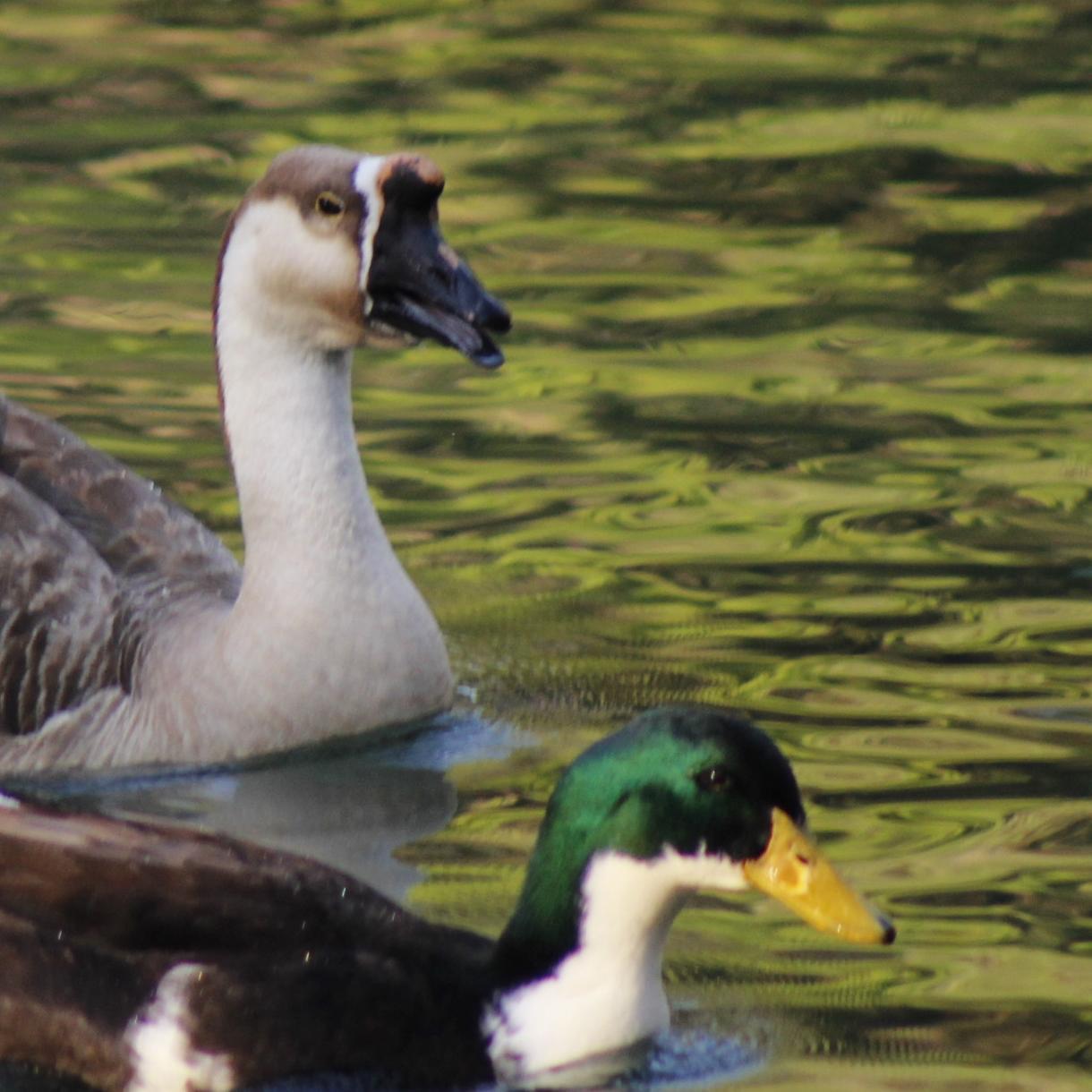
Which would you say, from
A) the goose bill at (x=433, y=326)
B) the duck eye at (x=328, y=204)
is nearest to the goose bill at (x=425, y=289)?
the goose bill at (x=433, y=326)

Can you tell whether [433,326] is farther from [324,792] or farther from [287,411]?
[324,792]

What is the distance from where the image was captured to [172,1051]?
259 inches

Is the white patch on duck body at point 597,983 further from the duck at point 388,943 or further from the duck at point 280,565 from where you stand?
the duck at point 280,565

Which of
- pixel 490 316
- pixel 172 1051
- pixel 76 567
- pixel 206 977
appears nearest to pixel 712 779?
pixel 206 977

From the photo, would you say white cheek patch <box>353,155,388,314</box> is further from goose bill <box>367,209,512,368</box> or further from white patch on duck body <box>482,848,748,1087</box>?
white patch on duck body <box>482,848,748,1087</box>

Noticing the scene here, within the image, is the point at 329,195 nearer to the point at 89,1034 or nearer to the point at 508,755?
the point at 508,755

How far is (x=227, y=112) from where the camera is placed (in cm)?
1745

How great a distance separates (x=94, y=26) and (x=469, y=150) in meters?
Answer: 3.91

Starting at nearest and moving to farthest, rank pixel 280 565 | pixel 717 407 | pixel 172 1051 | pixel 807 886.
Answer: pixel 172 1051, pixel 807 886, pixel 280 565, pixel 717 407

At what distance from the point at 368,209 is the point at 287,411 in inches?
25.0

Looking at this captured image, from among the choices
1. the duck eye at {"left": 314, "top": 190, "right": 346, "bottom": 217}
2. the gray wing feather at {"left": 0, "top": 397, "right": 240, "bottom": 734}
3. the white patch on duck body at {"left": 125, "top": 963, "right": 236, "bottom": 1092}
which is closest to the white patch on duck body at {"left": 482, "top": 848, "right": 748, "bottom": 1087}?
the white patch on duck body at {"left": 125, "top": 963, "right": 236, "bottom": 1092}

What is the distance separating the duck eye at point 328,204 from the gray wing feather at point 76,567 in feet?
3.60

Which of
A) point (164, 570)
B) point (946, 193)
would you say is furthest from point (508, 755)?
point (946, 193)

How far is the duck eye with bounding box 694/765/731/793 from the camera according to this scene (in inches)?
262
